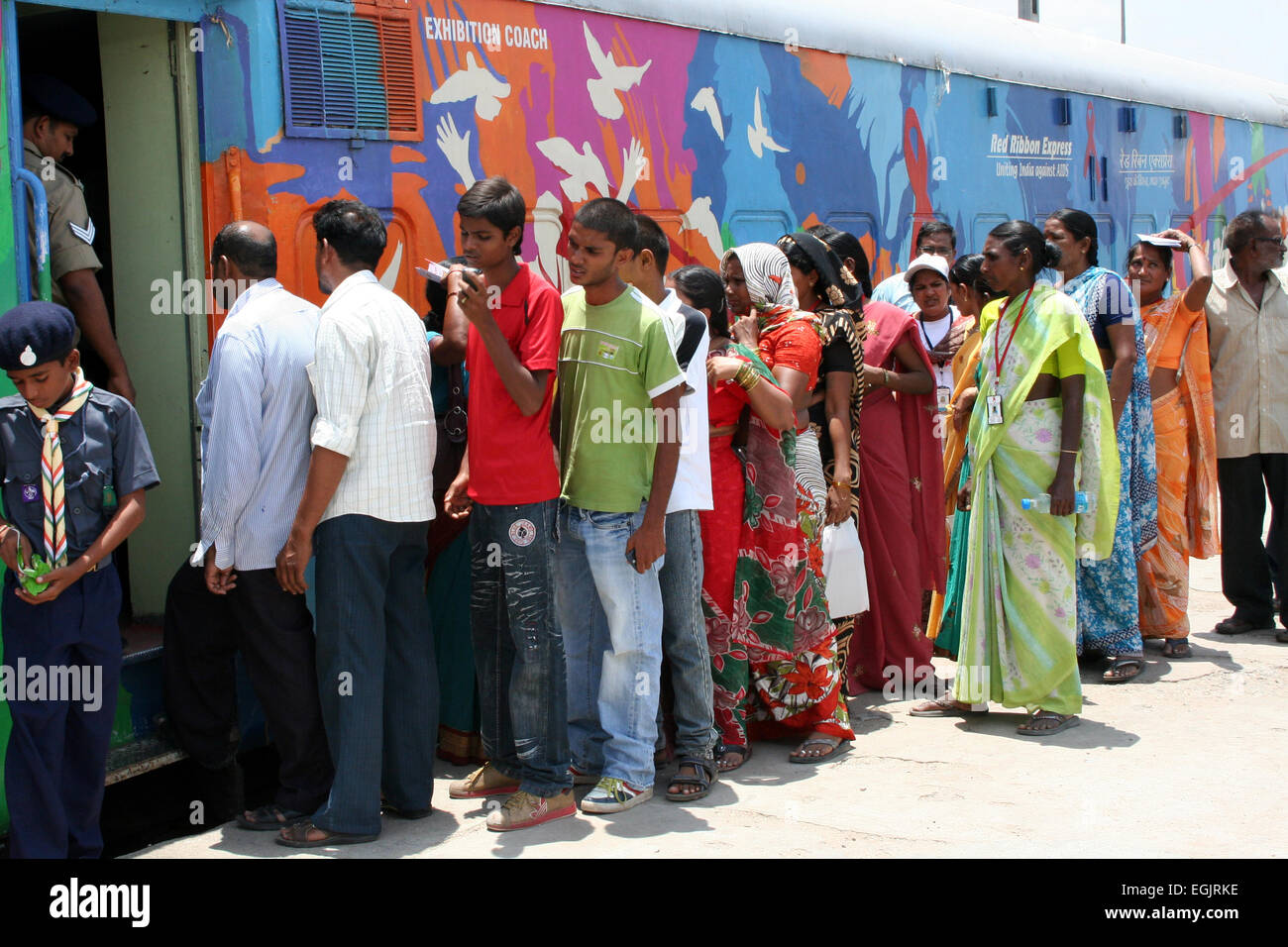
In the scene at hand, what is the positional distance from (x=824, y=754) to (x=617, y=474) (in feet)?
4.38

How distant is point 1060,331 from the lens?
474 cm

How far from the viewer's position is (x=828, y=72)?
22.5 ft

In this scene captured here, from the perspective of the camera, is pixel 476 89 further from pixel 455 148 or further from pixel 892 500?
pixel 892 500

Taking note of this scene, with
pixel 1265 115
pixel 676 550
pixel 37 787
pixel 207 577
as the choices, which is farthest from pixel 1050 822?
pixel 1265 115

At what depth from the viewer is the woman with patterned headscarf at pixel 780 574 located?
4.53m

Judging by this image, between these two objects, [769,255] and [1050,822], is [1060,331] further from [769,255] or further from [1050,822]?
[1050,822]

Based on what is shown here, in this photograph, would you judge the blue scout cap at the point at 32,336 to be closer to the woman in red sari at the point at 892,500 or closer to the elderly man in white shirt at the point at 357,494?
the elderly man in white shirt at the point at 357,494

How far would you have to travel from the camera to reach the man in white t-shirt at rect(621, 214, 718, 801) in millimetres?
4125

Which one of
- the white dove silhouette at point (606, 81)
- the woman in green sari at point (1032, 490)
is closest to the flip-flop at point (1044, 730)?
the woman in green sari at point (1032, 490)

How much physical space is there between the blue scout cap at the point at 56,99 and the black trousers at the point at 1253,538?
522 centimetres

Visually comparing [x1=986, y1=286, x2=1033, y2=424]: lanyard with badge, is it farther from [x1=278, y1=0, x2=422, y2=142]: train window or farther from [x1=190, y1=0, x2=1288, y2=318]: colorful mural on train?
[x1=278, y1=0, x2=422, y2=142]: train window

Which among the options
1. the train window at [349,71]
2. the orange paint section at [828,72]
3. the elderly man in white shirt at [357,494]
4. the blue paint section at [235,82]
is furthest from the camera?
the orange paint section at [828,72]

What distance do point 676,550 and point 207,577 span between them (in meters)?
1.38

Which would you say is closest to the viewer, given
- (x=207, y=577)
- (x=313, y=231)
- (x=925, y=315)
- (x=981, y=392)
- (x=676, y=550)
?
(x=207, y=577)
